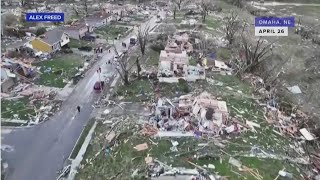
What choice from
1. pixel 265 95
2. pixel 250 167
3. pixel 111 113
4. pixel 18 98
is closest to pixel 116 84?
pixel 111 113

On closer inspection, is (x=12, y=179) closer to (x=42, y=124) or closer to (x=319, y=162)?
(x=42, y=124)

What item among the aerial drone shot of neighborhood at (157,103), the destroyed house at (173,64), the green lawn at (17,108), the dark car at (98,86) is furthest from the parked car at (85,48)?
the green lawn at (17,108)

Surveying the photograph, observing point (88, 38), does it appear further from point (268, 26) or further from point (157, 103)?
point (268, 26)

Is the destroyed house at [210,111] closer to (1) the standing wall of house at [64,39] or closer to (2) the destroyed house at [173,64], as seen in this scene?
(2) the destroyed house at [173,64]

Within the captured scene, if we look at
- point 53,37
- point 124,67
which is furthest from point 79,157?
point 53,37

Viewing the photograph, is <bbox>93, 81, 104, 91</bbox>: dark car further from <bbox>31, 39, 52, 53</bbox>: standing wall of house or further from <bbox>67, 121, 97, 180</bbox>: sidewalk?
<bbox>31, 39, 52, 53</bbox>: standing wall of house

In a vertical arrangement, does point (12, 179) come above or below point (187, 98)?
below

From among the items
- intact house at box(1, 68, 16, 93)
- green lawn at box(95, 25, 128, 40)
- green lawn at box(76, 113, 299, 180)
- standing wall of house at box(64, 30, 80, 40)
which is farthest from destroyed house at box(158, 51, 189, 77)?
standing wall of house at box(64, 30, 80, 40)
